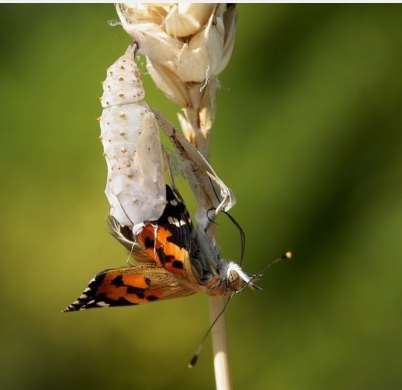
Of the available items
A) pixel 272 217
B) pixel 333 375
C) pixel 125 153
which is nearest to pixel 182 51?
pixel 125 153

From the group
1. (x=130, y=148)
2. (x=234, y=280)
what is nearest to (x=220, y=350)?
(x=234, y=280)

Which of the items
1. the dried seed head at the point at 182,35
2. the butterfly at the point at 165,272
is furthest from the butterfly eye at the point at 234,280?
the dried seed head at the point at 182,35

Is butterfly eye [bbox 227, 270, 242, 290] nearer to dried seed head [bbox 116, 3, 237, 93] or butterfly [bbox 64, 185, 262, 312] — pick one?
butterfly [bbox 64, 185, 262, 312]

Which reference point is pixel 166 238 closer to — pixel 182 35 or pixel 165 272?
pixel 165 272

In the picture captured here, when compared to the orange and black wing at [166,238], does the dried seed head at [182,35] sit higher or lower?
higher

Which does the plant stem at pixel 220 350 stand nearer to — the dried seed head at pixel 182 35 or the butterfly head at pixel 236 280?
the butterfly head at pixel 236 280

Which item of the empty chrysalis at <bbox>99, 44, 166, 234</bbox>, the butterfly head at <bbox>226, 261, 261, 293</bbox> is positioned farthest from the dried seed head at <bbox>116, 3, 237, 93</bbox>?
the butterfly head at <bbox>226, 261, 261, 293</bbox>

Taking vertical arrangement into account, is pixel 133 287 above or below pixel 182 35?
below
